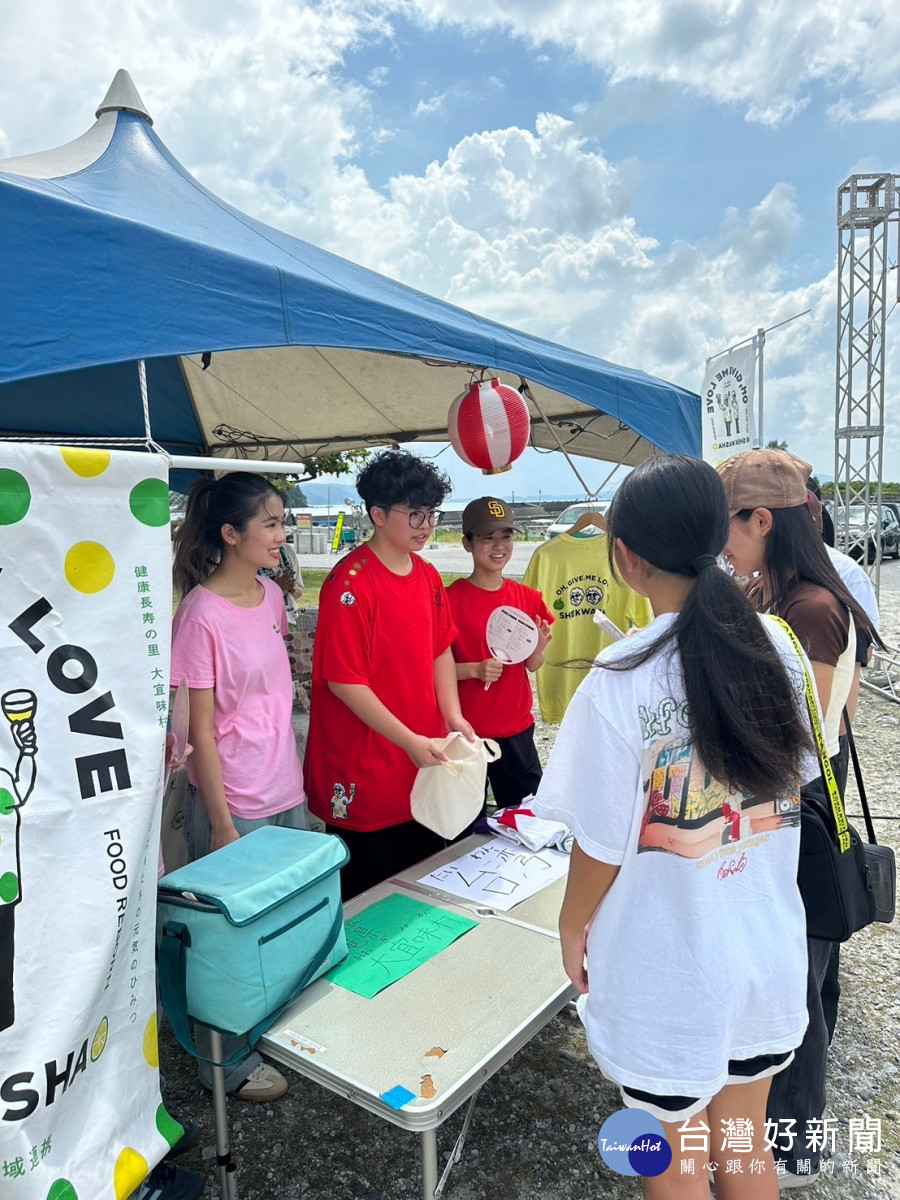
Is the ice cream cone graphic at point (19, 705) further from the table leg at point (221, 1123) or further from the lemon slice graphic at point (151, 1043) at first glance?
the table leg at point (221, 1123)

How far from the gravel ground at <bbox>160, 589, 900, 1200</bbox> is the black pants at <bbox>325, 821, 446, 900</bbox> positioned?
1.89ft

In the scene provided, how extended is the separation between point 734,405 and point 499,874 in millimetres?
2847

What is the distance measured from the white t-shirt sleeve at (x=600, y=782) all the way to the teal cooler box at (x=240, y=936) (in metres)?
0.66

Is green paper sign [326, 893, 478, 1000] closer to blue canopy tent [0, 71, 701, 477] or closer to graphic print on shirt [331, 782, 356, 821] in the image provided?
graphic print on shirt [331, 782, 356, 821]

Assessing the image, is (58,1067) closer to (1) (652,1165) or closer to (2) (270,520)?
(1) (652,1165)

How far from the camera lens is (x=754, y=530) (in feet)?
5.52

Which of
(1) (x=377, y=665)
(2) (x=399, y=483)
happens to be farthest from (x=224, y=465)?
(1) (x=377, y=665)

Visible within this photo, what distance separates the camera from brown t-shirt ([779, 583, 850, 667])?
1.54m

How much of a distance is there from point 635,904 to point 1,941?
0.98 meters

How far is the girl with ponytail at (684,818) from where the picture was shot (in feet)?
3.51

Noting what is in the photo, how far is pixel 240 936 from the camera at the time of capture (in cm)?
137

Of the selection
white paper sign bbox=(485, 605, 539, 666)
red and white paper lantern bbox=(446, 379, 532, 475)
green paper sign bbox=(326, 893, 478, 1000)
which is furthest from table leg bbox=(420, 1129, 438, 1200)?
red and white paper lantern bbox=(446, 379, 532, 475)

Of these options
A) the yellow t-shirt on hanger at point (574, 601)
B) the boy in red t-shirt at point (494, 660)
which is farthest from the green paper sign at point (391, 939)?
the yellow t-shirt on hanger at point (574, 601)

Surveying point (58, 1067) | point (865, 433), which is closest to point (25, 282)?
point (58, 1067)
